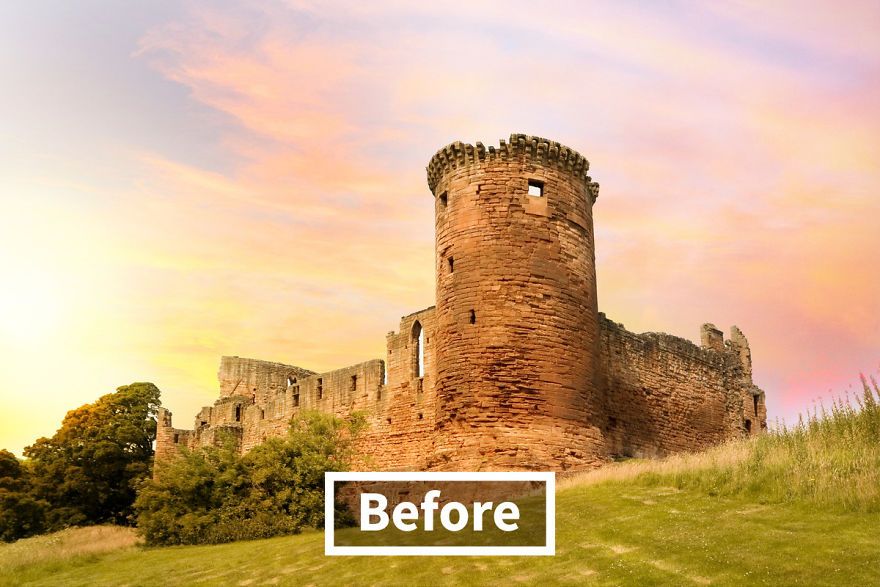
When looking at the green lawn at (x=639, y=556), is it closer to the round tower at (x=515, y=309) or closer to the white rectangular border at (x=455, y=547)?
the white rectangular border at (x=455, y=547)

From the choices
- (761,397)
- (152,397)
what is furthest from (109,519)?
(761,397)

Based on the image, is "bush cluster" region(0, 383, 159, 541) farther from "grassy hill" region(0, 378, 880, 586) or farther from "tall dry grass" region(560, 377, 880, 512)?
"tall dry grass" region(560, 377, 880, 512)

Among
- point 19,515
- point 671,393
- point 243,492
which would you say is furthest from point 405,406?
point 19,515

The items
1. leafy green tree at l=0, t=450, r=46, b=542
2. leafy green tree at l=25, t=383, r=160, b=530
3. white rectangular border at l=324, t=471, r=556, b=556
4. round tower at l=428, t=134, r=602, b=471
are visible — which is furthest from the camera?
leafy green tree at l=25, t=383, r=160, b=530

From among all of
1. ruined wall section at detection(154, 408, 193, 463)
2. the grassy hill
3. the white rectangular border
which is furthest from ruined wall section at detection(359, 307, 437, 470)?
ruined wall section at detection(154, 408, 193, 463)

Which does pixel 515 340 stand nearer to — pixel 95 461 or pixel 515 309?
pixel 515 309

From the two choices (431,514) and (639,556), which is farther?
(431,514)

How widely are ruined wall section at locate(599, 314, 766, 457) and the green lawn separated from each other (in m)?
9.58

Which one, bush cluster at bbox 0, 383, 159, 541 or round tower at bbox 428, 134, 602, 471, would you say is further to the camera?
bush cluster at bbox 0, 383, 159, 541

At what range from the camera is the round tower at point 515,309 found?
2075cm

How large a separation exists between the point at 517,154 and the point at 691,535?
12.3m

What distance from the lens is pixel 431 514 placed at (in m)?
18.7

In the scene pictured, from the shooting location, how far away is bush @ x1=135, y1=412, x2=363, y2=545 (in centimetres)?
2214

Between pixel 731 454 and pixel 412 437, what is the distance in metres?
12.7
